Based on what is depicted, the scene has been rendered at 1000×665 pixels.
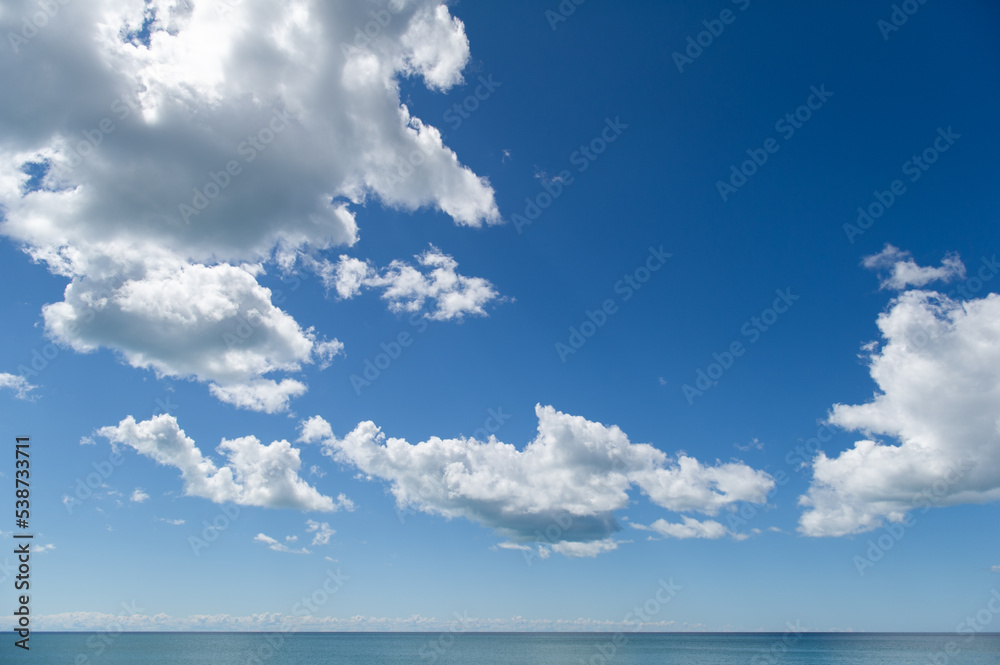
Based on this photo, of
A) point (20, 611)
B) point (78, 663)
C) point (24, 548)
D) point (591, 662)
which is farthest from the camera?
point (591, 662)

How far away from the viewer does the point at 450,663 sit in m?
114

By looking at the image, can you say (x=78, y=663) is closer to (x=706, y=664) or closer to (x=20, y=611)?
(x=20, y=611)

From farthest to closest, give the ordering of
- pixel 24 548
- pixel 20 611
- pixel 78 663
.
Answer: pixel 78 663 < pixel 20 611 < pixel 24 548

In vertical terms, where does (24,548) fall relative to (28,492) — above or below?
below

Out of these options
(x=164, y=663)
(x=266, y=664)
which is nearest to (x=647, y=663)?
(x=266, y=664)

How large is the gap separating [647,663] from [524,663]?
1031 inches

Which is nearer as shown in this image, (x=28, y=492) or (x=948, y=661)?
(x=28, y=492)

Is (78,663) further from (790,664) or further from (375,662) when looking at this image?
(790,664)

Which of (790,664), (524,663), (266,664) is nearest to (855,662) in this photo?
(790,664)

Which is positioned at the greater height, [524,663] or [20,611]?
[20,611]

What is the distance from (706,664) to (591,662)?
25.4m

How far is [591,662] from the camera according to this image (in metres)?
117

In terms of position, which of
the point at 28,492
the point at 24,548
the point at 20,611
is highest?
the point at 28,492

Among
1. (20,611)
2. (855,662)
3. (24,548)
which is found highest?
(24,548)
